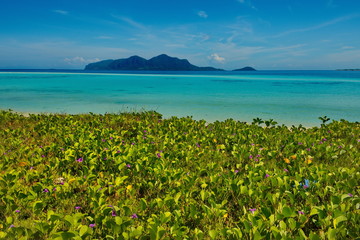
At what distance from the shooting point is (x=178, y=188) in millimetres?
3930

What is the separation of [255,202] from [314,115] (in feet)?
58.7

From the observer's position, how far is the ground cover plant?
9.23 ft

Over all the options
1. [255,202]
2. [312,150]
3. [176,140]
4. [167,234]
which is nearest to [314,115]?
[312,150]

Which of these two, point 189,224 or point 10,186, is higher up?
point 10,186

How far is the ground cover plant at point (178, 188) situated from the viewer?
2.81m

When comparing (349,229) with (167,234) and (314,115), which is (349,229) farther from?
(314,115)

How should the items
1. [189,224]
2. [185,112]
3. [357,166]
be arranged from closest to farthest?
[189,224] → [357,166] → [185,112]

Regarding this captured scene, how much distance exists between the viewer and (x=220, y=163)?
18.6 feet

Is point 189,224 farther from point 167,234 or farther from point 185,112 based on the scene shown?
point 185,112

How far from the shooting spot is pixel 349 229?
2961mm

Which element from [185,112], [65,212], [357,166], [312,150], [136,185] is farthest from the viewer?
[185,112]

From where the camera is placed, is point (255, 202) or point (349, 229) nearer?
point (349, 229)

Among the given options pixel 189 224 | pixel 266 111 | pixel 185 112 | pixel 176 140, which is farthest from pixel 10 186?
pixel 266 111

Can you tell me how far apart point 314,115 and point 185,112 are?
9795mm
